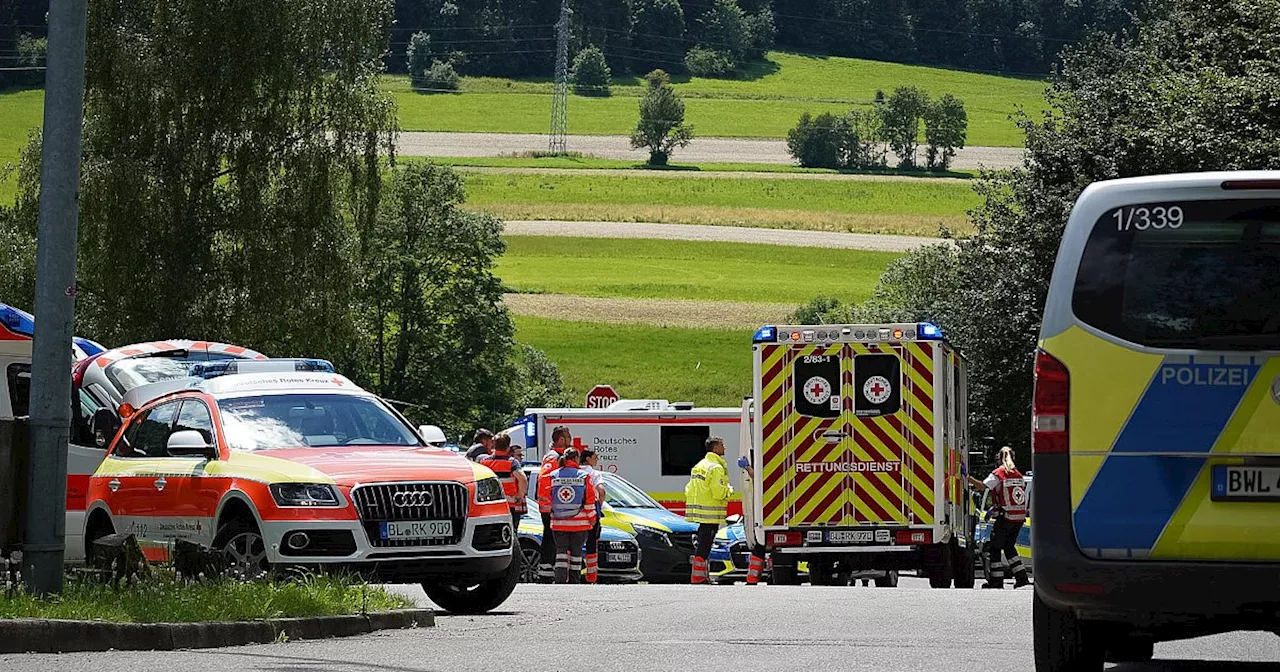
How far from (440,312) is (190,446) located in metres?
56.9

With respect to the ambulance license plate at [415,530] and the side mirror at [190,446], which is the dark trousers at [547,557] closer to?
the side mirror at [190,446]

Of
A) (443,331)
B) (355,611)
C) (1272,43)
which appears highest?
(1272,43)

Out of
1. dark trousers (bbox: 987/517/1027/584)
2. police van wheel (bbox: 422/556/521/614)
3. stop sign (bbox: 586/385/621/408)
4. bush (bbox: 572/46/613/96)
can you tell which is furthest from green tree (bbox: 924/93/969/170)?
police van wheel (bbox: 422/556/521/614)

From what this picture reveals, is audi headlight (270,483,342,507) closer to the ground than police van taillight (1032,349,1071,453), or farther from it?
closer to the ground

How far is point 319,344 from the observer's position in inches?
1529

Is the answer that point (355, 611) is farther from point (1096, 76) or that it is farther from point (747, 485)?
point (1096, 76)

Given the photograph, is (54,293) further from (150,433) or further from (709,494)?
(709,494)

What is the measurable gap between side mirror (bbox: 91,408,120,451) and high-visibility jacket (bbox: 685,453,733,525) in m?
7.19

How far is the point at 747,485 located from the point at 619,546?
244 centimetres

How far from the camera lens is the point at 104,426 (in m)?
17.9

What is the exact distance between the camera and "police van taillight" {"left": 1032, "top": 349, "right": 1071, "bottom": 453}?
24.7 ft

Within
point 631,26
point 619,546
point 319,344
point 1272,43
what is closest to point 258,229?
point 319,344

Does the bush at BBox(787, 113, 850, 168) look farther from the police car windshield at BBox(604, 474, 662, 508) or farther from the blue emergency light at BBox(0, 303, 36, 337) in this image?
the blue emergency light at BBox(0, 303, 36, 337)

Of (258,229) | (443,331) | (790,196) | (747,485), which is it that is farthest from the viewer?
(790,196)
